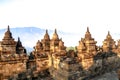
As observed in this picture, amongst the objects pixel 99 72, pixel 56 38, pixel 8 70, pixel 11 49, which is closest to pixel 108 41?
pixel 56 38

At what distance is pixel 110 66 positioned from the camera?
20.7 m

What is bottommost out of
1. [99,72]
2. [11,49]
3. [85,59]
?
[99,72]

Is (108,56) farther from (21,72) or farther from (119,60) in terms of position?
(21,72)

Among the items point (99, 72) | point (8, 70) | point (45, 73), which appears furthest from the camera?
point (99, 72)

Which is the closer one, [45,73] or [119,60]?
[45,73]

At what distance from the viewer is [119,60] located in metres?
22.3

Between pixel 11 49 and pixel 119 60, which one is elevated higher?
pixel 11 49

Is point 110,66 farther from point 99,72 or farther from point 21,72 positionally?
point 21,72

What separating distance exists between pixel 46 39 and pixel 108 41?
29.8 ft

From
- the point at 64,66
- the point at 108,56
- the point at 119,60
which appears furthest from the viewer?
the point at 119,60

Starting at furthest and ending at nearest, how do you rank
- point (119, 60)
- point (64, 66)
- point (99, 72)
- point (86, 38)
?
point (86, 38), point (119, 60), point (99, 72), point (64, 66)

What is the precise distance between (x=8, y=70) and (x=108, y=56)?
33.1 ft

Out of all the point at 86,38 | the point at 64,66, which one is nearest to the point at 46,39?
the point at 86,38

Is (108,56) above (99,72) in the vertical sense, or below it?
above
